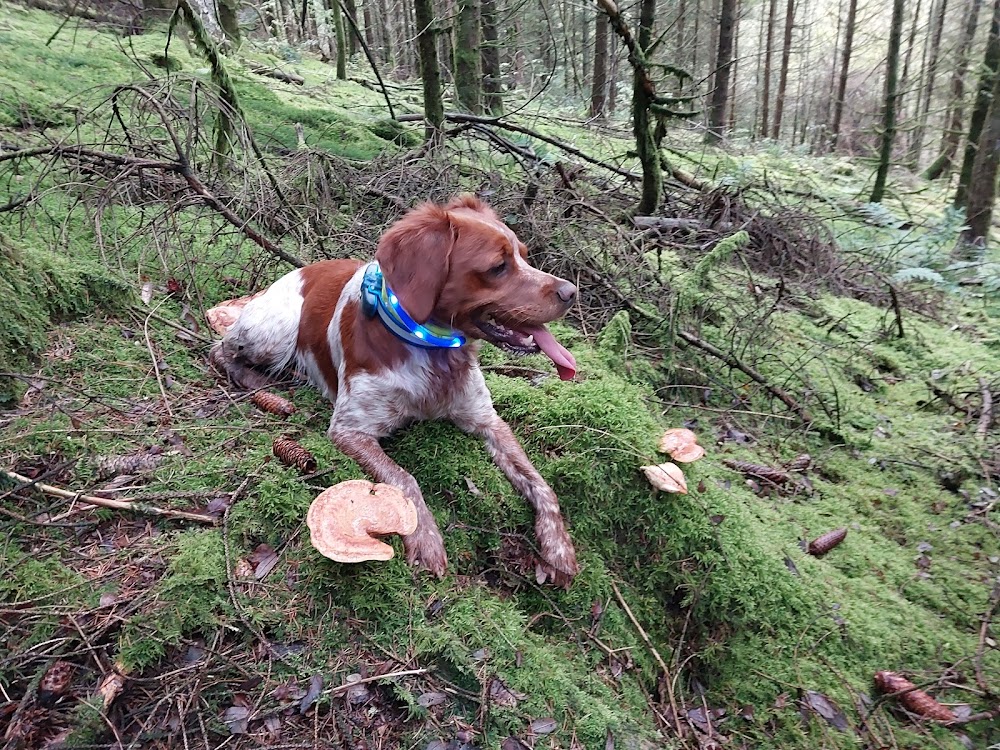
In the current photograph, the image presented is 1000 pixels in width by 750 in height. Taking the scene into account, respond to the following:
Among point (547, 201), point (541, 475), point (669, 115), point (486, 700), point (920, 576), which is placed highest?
point (669, 115)

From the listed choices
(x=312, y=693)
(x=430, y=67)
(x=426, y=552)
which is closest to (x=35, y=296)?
(x=426, y=552)

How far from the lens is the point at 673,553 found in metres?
3.96

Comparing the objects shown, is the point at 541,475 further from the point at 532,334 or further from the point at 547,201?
the point at 547,201

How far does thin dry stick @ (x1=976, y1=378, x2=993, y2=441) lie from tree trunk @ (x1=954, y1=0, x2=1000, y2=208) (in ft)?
23.7

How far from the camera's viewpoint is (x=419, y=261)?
3422mm

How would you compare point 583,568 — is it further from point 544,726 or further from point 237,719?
point 237,719

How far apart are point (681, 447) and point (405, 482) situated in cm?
183

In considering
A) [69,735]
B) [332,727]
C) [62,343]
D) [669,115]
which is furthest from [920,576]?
[62,343]

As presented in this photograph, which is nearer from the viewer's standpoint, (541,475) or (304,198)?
(541,475)

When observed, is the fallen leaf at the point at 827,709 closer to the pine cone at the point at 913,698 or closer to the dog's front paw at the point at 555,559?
the pine cone at the point at 913,698

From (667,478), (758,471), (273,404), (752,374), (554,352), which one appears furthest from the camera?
(752,374)

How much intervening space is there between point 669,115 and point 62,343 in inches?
229

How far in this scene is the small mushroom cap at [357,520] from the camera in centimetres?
269

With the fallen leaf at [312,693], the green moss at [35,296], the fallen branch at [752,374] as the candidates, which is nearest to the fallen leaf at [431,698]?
the fallen leaf at [312,693]
